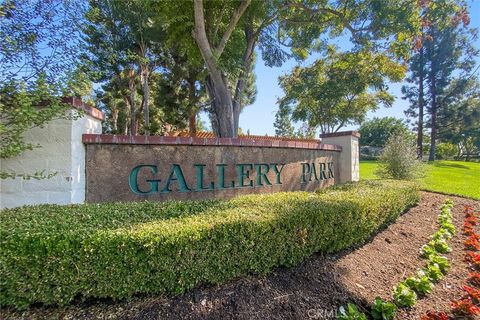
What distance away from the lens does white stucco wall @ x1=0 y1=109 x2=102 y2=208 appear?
276 centimetres

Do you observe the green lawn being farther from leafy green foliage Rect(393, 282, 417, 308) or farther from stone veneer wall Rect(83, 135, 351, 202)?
leafy green foliage Rect(393, 282, 417, 308)

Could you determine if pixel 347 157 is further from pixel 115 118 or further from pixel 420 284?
pixel 115 118

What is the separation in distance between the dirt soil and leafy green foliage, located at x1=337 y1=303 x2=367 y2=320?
7 cm

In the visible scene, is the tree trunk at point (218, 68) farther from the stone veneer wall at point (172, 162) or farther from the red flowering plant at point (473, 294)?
the red flowering plant at point (473, 294)

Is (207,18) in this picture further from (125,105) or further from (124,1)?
(125,105)

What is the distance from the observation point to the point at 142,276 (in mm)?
1822

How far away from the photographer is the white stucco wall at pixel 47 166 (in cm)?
276

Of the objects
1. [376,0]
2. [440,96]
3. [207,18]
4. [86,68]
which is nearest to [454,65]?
[440,96]

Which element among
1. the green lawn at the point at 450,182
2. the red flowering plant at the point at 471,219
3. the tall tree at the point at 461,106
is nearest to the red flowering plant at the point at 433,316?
the red flowering plant at the point at 471,219

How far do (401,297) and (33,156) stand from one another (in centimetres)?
405

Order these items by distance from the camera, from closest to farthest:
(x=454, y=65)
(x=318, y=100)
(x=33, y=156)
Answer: (x=33, y=156), (x=318, y=100), (x=454, y=65)
